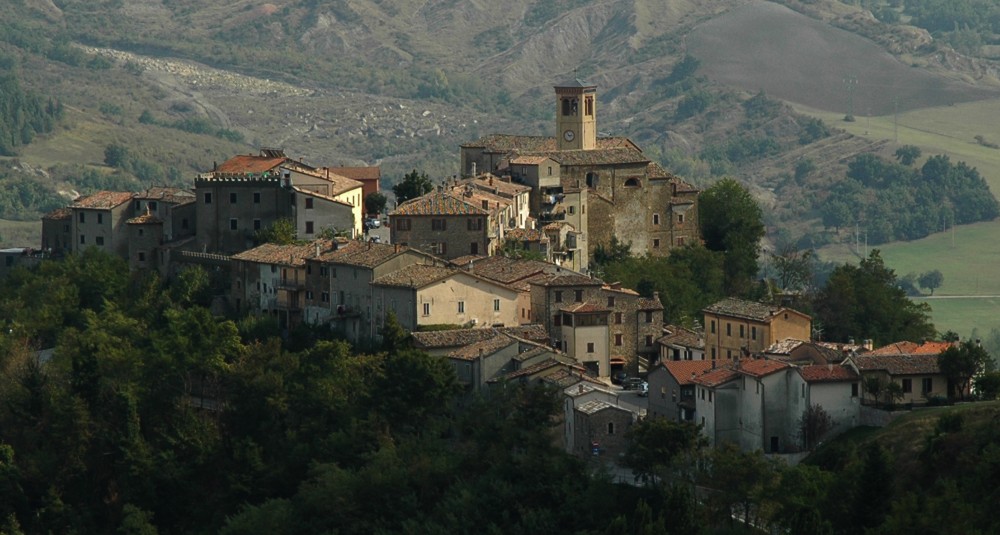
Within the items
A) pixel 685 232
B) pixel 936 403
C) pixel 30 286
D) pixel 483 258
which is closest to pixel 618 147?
pixel 685 232

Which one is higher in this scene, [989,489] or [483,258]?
[483,258]

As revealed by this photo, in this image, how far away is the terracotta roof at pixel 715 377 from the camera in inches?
2589

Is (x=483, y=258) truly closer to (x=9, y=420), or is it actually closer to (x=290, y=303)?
(x=290, y=303)

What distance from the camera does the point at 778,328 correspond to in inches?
2872

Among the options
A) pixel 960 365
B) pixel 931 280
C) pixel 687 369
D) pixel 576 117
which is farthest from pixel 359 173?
pixel 931 280

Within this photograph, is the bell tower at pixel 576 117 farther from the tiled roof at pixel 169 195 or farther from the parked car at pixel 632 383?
the parked car at pixel 632 383

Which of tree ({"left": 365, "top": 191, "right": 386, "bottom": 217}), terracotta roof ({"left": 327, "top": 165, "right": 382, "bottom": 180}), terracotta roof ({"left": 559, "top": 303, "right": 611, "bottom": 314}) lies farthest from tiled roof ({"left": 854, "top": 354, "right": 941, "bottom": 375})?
terracotta roof ({"left": 327, "top": 165, "right": 382, "bottom": 180})

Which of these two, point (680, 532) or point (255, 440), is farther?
point (255, 440)

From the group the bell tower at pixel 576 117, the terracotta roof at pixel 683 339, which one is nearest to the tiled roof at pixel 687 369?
the terracotta roof at pixel 683 339

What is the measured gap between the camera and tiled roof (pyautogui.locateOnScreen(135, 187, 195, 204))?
9138 centimetres

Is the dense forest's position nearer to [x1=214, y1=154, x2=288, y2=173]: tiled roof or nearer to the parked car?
the parked car

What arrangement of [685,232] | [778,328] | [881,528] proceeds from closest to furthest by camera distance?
[881,528] → [778,328] → [685,232]

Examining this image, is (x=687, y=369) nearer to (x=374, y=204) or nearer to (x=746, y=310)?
(x=746, y=310)

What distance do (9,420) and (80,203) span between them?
15.0 metres
